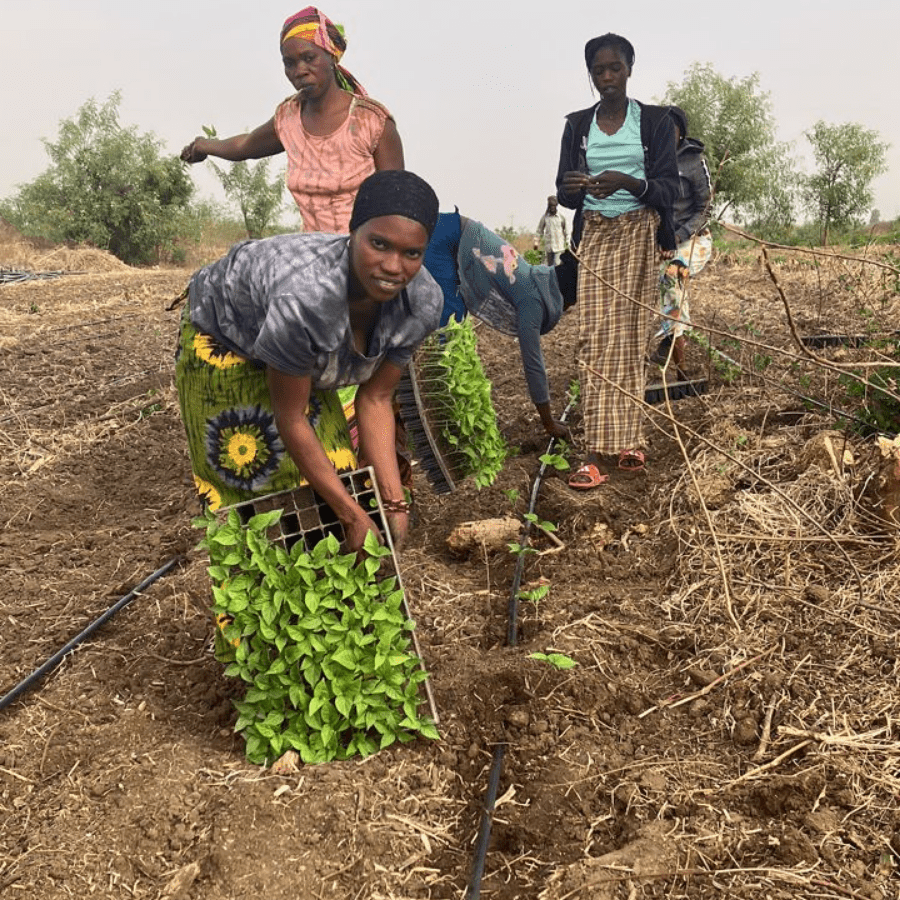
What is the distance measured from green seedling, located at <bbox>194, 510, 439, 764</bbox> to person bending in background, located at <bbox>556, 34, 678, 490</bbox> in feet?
5.75

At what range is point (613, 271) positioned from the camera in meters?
3.71

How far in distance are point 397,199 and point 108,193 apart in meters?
25.7

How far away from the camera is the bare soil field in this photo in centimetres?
184

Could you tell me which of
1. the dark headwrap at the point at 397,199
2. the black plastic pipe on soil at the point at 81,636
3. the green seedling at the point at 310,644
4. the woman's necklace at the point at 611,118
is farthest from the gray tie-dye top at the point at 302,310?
the woman's necklace at the point at 611,118

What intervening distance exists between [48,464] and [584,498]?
2936 mm

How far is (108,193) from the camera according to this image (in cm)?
2489

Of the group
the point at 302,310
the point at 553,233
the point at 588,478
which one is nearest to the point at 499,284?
the point at 588,478

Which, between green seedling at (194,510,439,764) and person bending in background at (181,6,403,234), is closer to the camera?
green seedling at (194,510,439,764)

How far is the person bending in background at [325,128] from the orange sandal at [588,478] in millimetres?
1463

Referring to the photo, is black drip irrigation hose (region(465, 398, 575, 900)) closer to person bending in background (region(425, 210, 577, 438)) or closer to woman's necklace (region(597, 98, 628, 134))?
person bending in background (region(425, 210, 577, 438))

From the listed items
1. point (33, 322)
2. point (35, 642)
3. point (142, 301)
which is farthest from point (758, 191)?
point (35, 642)

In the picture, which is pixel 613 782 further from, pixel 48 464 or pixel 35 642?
pixel 48 464

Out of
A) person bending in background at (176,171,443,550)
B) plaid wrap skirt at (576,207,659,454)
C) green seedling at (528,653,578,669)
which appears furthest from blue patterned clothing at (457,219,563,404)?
green seedling at (528,653,578,669)

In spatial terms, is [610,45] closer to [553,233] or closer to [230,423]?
[230,423]
